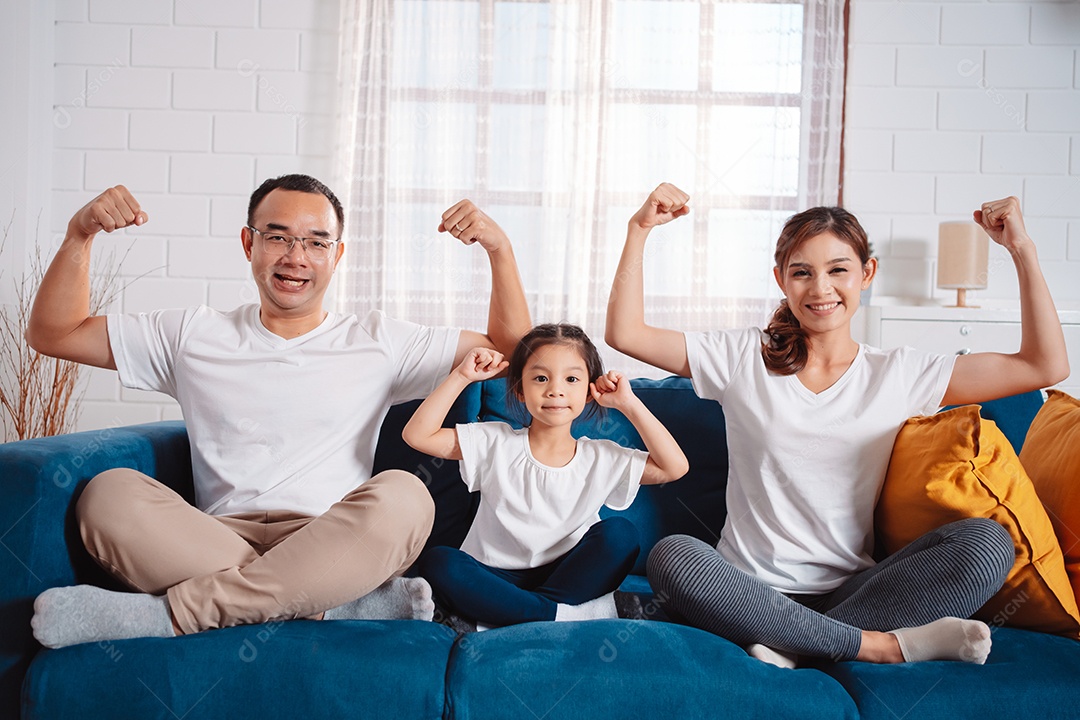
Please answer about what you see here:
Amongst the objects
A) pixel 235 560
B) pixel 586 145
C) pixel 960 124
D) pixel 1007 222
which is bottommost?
pixel 235 560

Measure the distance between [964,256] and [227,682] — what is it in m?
2.86

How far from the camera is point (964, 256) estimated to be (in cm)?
314

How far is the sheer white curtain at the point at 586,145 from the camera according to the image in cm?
342

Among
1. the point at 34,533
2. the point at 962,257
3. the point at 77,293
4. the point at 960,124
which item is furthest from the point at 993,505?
the point at 960,124

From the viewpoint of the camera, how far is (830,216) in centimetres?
167

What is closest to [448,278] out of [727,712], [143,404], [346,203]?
[346,203]

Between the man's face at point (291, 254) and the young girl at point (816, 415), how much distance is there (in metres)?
0.58

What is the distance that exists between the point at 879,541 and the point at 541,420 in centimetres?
67

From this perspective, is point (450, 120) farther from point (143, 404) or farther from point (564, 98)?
point (143, 404)

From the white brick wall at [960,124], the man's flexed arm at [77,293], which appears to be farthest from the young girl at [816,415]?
the white brick wall at [960,124]

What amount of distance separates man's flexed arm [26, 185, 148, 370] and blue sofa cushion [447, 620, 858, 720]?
3.15ft

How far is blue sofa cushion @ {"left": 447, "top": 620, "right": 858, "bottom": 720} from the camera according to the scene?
1.20 m

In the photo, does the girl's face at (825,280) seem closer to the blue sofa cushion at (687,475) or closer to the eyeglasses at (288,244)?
the blue sofa cushion at (687,475)

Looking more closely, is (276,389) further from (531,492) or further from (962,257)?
(962,257)
